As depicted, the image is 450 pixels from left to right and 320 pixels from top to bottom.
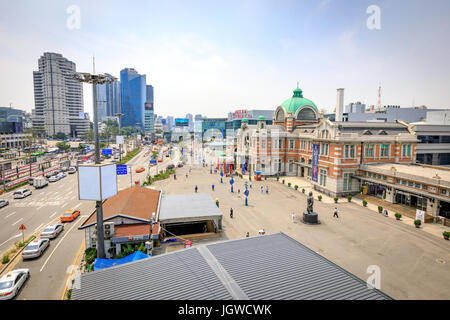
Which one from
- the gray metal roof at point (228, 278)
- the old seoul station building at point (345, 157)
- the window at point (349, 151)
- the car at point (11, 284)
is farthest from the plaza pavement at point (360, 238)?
the car at point (11, 284)

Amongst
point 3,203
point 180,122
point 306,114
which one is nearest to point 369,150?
point 306,114

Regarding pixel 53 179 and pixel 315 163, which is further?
pixel 53 179

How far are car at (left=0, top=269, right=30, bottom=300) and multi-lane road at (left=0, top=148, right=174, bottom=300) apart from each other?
1.48 feet

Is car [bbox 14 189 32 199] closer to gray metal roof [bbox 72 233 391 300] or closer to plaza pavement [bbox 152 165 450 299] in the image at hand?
plaza pavement [bbox 152 165 450 299]

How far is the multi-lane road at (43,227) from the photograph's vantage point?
17.5 m

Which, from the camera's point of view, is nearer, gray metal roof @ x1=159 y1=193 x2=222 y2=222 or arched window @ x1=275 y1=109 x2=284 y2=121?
gray metal roof @ x1=159 y1=193 x2=222 y2=222

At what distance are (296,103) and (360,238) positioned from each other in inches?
1585

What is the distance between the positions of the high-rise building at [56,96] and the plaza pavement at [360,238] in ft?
470

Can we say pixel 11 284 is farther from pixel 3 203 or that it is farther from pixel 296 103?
pixel 296 103

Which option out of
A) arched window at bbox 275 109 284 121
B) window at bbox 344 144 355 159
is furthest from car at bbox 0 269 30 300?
arched window at bbox 275 109 284 121

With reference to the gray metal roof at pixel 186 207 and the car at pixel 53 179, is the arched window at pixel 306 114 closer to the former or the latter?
the gray metal roof at pixel 186 207

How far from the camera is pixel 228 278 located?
974cm

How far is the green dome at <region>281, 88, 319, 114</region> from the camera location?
5828cm

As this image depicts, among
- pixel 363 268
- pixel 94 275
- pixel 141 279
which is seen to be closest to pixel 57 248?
pixel 94 275
